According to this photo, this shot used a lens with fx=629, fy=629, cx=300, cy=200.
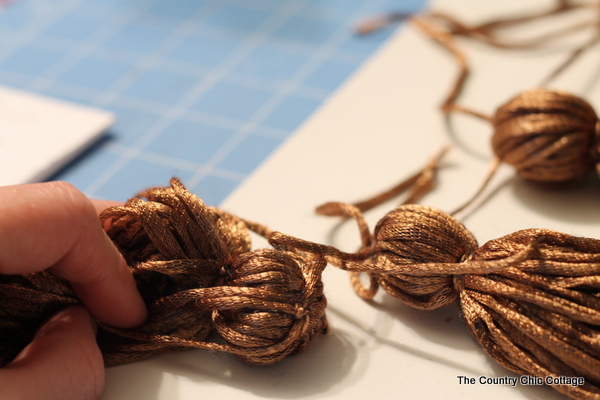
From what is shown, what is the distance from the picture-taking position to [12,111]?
1275 mm

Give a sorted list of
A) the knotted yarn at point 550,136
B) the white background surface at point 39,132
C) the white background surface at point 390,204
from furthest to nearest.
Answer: the white background surface at point 39,132, the knotted yarn at point 550,136, the white background surface at point 390,204

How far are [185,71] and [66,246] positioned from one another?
0.94m

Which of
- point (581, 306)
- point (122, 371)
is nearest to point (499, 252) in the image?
point (581, 306)

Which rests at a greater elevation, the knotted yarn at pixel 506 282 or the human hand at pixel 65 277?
the human hand at pixel 65 277

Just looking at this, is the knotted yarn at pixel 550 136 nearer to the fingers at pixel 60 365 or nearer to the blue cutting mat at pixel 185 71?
the blue cutting mat at pixel 185 71

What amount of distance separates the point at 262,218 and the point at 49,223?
0.39 metres

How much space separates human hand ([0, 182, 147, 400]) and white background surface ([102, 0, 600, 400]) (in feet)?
0.24

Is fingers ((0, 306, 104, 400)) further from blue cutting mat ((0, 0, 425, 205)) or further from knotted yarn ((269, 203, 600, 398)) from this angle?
blue cutting mat ((0, 0, 425, 205))

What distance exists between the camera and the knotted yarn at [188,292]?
666 mm

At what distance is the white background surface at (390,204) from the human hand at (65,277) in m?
0.07

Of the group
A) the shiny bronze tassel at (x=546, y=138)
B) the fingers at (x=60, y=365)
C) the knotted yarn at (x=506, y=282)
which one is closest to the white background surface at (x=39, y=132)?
the fingers at (x=60, y=365)

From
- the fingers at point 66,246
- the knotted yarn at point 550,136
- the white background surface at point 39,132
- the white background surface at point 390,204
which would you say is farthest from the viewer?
the white background surface at point 39,132

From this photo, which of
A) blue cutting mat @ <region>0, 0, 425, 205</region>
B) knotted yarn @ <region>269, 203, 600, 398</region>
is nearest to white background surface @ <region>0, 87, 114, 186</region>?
blue cutting mat @ <region>0, 0, 425, 205</region>

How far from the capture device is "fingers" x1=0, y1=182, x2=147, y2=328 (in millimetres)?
583
